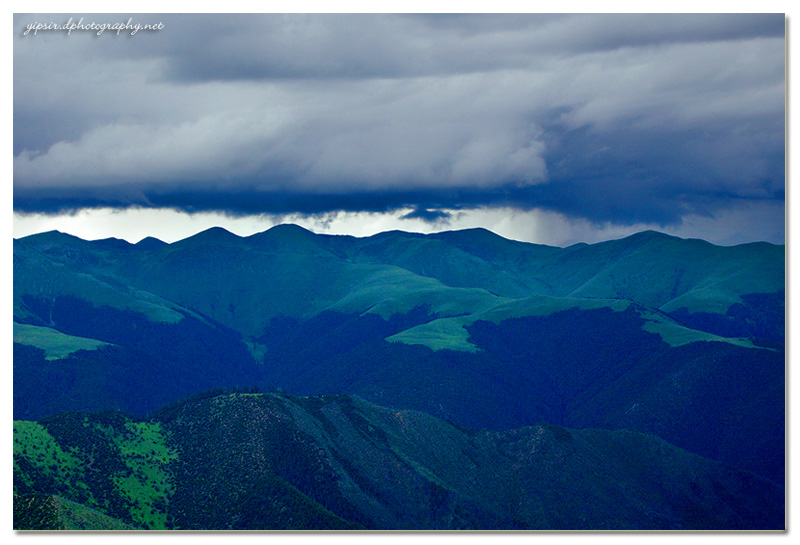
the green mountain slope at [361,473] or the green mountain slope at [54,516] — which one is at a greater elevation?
the green mountain slope at [54,516]

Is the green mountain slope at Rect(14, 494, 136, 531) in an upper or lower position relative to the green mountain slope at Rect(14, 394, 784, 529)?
upper

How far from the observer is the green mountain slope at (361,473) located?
7200cm

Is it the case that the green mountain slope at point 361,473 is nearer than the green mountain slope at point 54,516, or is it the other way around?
the green mountain slope at point 54,516

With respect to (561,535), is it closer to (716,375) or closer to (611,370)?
(716,375)

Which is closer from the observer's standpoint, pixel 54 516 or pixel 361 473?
pixel 54 516

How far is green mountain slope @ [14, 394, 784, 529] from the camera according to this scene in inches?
2835

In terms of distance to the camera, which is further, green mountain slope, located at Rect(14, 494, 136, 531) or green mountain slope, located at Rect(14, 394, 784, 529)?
green mountain slope, located at Rect(14, 394, 784, 529)

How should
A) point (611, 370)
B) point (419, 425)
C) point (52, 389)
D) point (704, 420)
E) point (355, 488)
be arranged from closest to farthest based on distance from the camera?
point (355, 488) → point (419, 425) → point (704, 420) → point (52, 389) → point (611, 370)

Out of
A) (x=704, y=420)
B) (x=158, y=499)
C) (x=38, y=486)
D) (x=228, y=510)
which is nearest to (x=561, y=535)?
(x=228, y=510)

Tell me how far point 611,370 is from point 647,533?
14851 centimetres

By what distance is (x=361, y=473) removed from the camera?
85.4m

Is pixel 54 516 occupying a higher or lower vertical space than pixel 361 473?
higher

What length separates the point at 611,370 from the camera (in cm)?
19838
